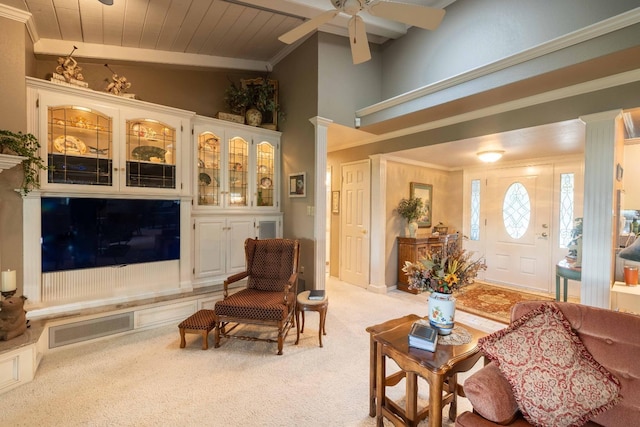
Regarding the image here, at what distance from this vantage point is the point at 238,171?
388cm

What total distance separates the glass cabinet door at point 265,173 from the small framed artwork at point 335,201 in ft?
4.79

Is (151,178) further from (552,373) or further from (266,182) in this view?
(552,373)

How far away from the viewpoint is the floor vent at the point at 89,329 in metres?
2.54

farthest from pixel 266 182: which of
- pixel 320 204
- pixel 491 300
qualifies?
pixel 491 300

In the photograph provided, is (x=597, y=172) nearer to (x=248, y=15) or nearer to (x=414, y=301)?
(x=414, y=301)

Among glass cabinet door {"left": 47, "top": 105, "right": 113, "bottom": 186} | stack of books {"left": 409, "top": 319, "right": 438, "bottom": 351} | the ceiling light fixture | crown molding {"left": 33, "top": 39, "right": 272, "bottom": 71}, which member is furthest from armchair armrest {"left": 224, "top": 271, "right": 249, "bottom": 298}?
the ceiling light fixture

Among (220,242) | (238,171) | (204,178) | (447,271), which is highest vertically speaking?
(238,171)

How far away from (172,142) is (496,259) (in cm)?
552

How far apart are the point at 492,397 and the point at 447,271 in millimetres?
628

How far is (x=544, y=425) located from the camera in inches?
46.8

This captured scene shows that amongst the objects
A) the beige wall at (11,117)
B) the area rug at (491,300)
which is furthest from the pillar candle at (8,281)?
the area rug at (491,300)

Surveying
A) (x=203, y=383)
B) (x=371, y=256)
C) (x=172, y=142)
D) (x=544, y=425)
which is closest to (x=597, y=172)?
(x=544, y=425)

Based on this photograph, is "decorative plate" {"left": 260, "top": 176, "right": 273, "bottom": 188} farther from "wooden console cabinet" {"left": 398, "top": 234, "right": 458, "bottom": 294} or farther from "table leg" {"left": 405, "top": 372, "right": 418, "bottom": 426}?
"table leg" {"left": 405, "top": 372, "right": 418, "bottom": 426}

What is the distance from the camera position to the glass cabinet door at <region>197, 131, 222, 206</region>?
141 inches
